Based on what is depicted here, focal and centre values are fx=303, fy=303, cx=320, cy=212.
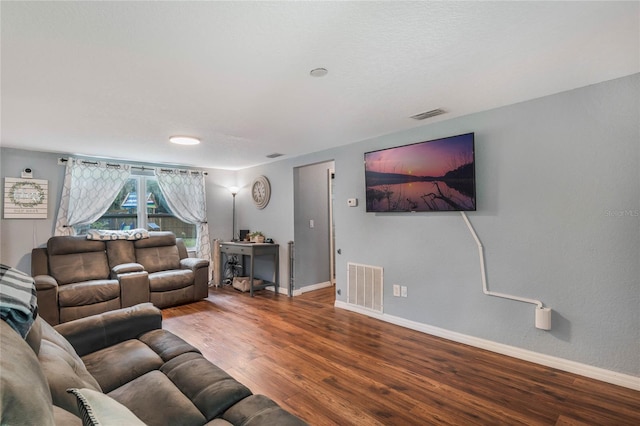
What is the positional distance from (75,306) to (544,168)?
16.9 ft

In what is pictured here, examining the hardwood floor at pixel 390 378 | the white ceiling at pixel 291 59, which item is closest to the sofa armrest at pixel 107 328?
the hardwood floor at pixel 390 378

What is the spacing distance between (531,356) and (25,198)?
20.5 ft

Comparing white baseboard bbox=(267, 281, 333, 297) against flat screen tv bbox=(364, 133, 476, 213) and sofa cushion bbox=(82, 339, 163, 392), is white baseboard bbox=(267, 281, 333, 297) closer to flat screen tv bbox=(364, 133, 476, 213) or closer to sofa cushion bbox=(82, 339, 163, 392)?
flat screen tv bbox=(364, 133, 476, 213)

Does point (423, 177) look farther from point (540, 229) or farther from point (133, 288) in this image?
point (133, 288)

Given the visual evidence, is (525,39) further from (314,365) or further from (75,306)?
(75,306)

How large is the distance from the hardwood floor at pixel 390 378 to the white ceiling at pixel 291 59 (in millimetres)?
2251

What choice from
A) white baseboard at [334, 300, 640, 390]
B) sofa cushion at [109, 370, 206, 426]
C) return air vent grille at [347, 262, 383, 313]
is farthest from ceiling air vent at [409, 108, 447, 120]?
sofa cushion at [109, 370, 206, 426]

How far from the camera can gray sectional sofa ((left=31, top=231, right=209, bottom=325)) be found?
3.60m

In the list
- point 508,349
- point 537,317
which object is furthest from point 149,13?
point 508,349

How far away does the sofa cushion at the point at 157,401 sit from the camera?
1.25 m

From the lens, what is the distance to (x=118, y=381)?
62.1 inches

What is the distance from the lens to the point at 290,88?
91.0 inches

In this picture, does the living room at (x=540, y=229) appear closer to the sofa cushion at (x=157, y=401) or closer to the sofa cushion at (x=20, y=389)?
the sofa cushion at (x=20, y=389)

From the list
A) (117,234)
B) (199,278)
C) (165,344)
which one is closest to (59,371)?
(165,344)
